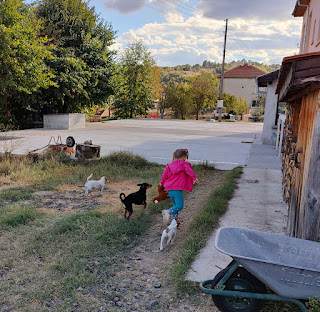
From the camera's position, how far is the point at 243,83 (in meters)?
60.1

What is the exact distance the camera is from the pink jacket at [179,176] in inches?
189

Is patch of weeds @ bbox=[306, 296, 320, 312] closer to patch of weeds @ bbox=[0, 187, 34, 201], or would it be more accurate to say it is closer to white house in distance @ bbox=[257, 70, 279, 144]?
patch of weeds @ bbox=[0, 187, 34, 201]

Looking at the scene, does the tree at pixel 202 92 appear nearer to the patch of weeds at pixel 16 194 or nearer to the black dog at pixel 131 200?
the patch of weeds at pixel 16 194

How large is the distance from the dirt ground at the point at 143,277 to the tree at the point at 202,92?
3513 centimetres

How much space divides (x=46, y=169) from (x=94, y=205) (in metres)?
3.12

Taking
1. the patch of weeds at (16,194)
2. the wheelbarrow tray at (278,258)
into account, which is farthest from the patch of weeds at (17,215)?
the wheelbarrow tray at (278,258)

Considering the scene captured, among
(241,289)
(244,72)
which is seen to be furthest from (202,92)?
(241,289)

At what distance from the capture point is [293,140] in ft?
17.9

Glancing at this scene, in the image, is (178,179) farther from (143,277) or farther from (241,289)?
Answer: (241,289)

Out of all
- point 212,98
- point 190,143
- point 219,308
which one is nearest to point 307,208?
point 219,308

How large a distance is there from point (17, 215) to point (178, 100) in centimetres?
3317

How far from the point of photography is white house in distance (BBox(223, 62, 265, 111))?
59125 millimetres

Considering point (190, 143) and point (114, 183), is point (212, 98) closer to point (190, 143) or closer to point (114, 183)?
point (190, 143)

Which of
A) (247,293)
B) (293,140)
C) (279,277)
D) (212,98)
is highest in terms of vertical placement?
(212,98)
